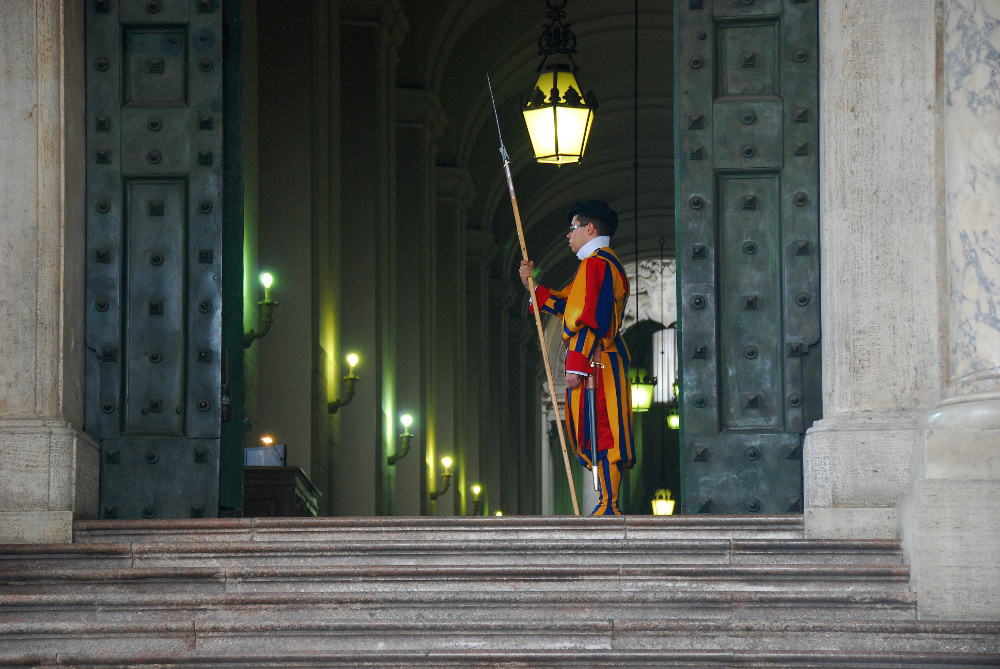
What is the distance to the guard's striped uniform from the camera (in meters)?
9.87

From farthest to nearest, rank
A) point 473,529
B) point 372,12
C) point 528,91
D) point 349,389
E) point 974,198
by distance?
point 528,91
point 372,12
point 349,389
point 473,529
point 974,198

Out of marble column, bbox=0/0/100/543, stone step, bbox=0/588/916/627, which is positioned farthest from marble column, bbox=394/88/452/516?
stone step, bbox=0/588/916/627

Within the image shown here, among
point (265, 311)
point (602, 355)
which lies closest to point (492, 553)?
point (602, 355)

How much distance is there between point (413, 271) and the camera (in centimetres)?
1998

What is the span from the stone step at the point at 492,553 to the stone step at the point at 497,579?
0.10 metres

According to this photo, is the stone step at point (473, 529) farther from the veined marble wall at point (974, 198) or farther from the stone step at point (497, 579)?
the veined marble wall at point (974, 198)

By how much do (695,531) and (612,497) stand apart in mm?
2347

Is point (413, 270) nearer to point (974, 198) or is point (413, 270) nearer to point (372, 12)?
point (372, 12)

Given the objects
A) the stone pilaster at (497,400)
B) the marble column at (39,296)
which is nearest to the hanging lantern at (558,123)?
the marble column at (39,296)

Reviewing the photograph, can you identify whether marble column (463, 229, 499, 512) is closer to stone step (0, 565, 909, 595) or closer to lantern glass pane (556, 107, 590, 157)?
lantern glass pane (556, 107, 590, 157)

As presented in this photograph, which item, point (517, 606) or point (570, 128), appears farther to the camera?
point (570, 128)

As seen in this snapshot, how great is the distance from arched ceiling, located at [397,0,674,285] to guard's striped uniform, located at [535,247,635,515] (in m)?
10.1

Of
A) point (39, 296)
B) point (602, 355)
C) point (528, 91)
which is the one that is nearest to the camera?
point (39, 296)

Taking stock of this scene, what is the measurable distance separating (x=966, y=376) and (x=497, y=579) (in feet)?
7.40
